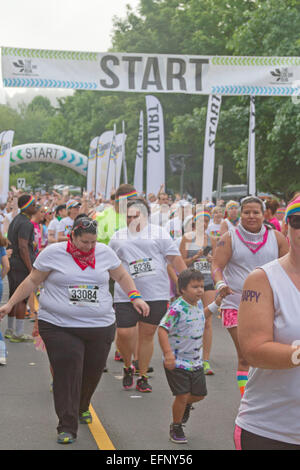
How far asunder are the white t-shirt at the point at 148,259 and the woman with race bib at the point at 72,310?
1795 mm

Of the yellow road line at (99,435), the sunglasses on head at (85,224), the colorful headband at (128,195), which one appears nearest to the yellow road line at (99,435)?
the yellow road line at (99,435)

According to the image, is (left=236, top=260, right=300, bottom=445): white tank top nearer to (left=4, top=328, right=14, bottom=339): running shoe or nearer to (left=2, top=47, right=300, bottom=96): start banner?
(left=4, top=328, right=14, bottom=339): running shoe

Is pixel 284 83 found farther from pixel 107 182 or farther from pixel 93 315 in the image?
pixel 107 182

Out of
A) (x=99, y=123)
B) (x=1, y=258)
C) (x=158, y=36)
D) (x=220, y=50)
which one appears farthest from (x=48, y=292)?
(x=99, y=123)

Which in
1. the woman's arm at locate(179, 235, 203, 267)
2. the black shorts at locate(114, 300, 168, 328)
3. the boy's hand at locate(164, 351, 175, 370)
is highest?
the woman's arm at locate(179, 235, 203, 267)

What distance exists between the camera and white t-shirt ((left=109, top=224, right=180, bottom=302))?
784 centimetres

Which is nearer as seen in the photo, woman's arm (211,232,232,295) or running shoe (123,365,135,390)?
woman's arm (211,232,232,295)

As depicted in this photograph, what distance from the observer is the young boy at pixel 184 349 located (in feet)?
19.2

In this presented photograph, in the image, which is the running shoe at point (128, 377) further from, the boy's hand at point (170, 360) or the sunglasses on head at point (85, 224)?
the sunglasses on head at point (85, 224)

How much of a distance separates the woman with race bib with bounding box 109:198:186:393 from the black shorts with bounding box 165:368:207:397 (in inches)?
73.2

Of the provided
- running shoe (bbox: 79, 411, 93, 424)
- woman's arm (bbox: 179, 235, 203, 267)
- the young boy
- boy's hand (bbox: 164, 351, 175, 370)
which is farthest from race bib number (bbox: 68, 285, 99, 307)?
woman's arm (bbox: 179, 235, 203, 267)

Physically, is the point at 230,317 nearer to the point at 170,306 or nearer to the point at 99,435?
the point at 170,306

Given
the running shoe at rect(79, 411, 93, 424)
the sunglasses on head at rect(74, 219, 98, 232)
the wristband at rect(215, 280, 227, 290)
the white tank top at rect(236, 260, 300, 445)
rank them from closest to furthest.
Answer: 1. the white tank top at rect(236, 260, 300, 445)
2. the sunglasses on head at rect(74, 219, 98, 232)
3. the running shoe at rect(79, 411, 93, 424)
4. the wristband at rect(215, 280, 227, 290)

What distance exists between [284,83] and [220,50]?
26740 mm
